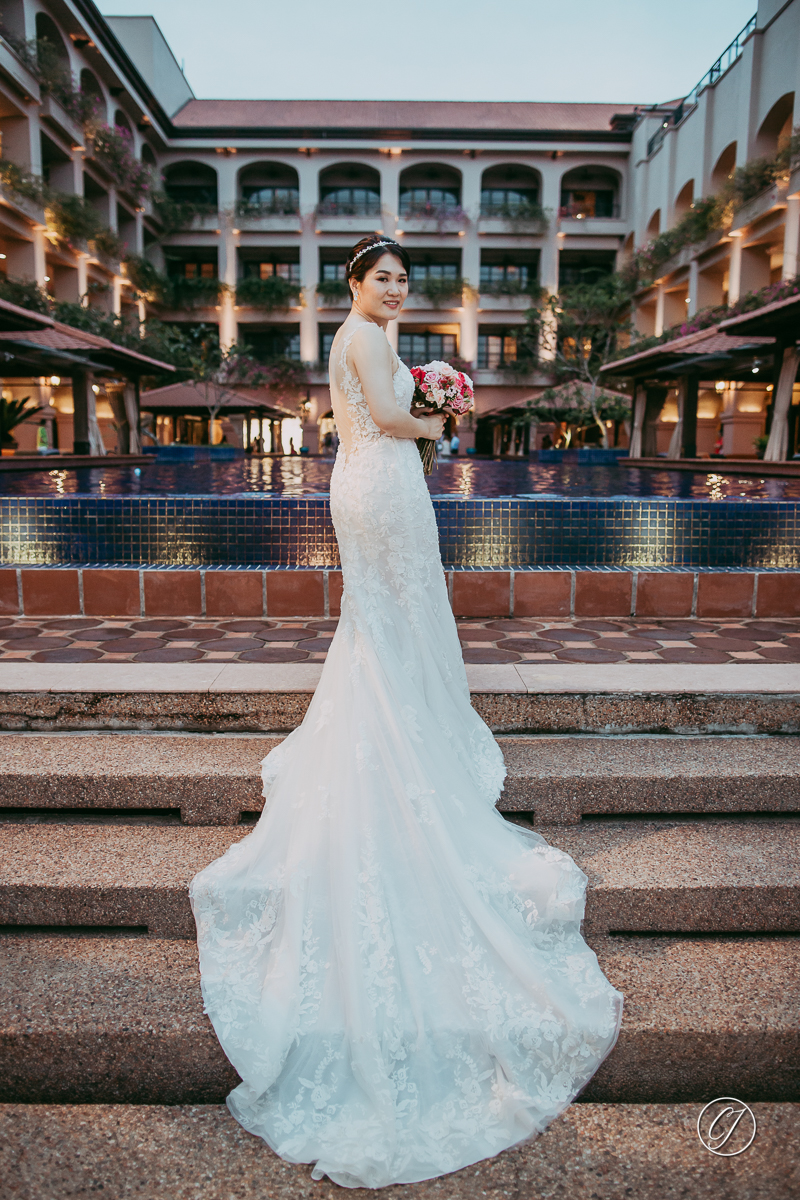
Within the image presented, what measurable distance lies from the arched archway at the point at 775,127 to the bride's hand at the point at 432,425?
73.1ft

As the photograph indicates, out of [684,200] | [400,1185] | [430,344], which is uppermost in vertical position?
[684,200]

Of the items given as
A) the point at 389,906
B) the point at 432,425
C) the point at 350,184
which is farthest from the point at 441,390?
the point at 350,184

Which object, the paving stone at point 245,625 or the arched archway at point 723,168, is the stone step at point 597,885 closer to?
the paving stone at point 245,625

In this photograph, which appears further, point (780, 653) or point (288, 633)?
point (288, 633)

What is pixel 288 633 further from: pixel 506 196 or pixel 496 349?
pixel 506 196

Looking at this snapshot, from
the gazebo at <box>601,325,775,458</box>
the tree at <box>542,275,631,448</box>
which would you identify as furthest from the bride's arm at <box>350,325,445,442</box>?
the tree at <box>542,275,631,448</box>

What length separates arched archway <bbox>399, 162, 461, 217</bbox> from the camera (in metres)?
36.0

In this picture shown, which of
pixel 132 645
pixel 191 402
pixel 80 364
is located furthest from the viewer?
pixel 191 402

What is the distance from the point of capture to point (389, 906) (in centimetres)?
182

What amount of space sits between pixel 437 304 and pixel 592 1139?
35.8 m

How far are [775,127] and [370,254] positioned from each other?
24.3m

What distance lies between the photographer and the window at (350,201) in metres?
34.9

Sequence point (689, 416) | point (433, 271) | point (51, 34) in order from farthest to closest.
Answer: point (433, 271), point (51, 34), point (689, 416)

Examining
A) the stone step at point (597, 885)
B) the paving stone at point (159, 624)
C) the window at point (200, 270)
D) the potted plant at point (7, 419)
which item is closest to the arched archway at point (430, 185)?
the window at point (200, 270)
